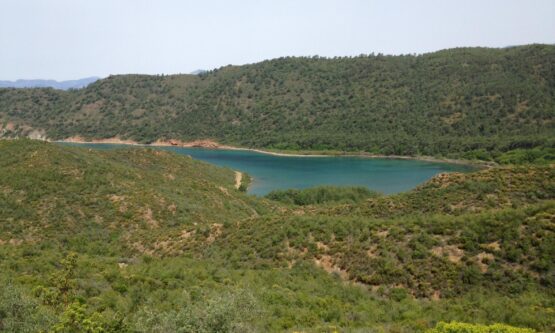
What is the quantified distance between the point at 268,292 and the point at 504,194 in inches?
825

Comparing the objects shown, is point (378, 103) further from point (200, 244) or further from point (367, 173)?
point (200, 244)

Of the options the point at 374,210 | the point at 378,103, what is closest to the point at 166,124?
the point at 378,103

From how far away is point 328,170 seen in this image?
104750 millimetres

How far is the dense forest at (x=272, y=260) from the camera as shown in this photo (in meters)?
14.1

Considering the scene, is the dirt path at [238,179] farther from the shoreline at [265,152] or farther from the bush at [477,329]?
the bush at [477,329]

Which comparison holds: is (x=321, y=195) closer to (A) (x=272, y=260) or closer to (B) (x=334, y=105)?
(A) (x=272, y=260)

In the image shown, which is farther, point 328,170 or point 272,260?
point 328,170

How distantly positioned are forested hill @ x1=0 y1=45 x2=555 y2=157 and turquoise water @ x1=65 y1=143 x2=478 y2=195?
11.2m

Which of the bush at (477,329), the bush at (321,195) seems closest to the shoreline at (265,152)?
the bush at (321,195)

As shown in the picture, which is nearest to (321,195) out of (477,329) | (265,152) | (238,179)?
(238,179)

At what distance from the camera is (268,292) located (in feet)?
58.3

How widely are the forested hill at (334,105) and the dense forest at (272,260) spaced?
86602mm

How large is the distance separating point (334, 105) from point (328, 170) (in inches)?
2175

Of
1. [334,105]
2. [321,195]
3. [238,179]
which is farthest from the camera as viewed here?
[334,105]
